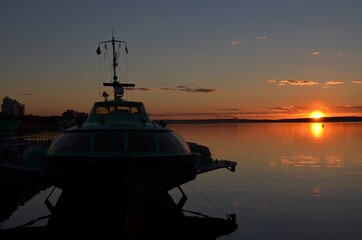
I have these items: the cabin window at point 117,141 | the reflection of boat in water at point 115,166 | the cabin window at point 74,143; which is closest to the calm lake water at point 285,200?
the reflection of boat in water at point 115,166

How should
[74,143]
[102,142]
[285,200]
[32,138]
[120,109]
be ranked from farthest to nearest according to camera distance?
[32,138] < [285,200] < [120,109] < [74,143] < [102,142]

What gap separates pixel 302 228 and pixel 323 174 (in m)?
24.7

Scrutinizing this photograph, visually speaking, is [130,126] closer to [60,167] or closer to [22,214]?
[60,167]

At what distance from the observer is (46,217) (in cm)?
2420

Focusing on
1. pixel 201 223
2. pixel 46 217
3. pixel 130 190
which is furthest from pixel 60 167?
pixel 46 217

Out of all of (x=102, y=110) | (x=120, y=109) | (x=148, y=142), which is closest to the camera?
(x=148, y=142)

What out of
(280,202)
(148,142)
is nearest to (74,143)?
(148,142)

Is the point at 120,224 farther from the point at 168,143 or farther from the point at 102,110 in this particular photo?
the point at 102,110

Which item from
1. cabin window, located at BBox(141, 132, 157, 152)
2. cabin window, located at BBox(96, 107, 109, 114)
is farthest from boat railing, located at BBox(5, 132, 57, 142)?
cabin window, located at BBox(141, 132, 157, 152)

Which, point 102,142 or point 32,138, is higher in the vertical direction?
point 102,142

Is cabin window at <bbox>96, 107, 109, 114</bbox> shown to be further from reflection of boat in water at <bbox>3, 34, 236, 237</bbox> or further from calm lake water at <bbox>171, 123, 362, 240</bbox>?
calm lake water at <bbox>171, 123, 362, 240</bbox>

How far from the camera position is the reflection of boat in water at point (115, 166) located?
590 inches

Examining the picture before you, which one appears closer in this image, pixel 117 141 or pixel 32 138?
pixel 117 141

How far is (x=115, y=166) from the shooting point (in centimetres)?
1501
